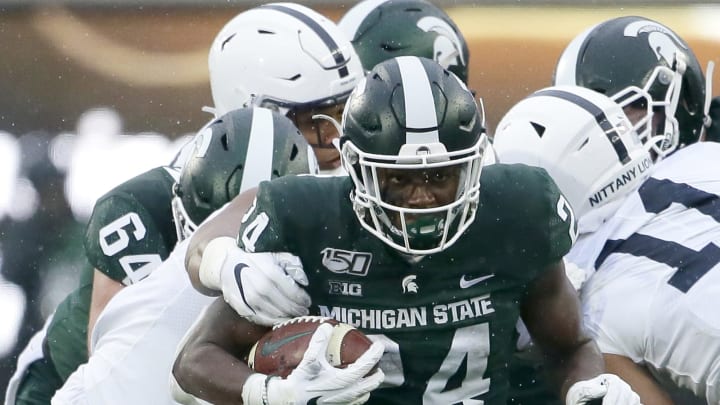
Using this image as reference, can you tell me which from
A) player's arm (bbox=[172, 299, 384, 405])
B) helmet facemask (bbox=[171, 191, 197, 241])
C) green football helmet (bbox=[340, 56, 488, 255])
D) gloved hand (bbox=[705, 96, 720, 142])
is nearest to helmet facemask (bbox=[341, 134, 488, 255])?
green football helmet (bbox=[340, 56, 488, 255])

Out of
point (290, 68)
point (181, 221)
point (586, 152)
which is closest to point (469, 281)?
point (586, 152)

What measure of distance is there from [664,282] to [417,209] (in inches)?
31.7

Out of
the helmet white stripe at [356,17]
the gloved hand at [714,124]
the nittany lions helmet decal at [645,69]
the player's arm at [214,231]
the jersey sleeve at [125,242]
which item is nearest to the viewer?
the player's arm at [214,231]

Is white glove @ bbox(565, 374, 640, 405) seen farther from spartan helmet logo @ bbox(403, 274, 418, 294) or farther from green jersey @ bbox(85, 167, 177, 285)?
green jersey @ bbox(85, 167, 177, 285)

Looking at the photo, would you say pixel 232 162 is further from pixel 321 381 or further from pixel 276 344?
pixel 321 381

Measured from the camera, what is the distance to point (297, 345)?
2.41m

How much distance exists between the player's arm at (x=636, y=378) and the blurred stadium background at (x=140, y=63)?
285 centimetres

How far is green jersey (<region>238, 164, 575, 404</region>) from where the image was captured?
2625 millimetres

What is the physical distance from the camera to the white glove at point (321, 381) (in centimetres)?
235

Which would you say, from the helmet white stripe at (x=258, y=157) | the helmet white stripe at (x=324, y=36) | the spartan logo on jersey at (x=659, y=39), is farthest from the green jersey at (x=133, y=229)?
the spartan logo on jersey at (x=659, y=39)

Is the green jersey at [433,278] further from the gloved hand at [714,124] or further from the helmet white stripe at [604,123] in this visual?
the gloved hand at [714,124]

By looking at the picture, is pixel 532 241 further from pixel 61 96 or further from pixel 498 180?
pixel 61 96

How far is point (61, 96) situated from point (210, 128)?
2756 millimetres

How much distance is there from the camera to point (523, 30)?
19.3 ft
